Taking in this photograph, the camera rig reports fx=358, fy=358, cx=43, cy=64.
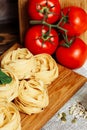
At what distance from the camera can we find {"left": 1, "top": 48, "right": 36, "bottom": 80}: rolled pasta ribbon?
113cm

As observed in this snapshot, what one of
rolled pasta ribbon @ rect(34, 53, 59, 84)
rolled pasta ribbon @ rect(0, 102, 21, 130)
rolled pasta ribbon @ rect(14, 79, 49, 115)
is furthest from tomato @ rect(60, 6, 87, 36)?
rolled pasta ribbon @ rect(0, 102, 21, 130)

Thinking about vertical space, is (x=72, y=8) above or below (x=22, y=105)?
above

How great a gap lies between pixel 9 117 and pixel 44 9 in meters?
0.44

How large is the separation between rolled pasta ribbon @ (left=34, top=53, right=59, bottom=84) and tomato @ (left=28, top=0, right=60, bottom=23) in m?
0.14

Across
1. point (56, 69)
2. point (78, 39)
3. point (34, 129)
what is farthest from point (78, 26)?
point (34, 129)

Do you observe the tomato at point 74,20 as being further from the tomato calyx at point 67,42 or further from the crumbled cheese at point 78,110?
the crumbled cheese at point 78,110

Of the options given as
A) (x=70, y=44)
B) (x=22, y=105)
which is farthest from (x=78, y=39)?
(x=22, y=105)

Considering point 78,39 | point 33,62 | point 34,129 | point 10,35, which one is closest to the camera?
point 34,129

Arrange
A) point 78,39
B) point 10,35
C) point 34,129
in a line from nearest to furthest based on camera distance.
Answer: point 34,129 < point 78,39 < point 10,35

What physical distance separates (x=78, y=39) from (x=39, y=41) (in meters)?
0.14

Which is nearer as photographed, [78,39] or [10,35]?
[78,39]

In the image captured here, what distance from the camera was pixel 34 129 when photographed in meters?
1.04

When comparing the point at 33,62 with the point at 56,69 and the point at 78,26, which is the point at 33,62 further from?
the point at 78,26

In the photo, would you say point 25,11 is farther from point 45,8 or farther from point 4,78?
point 4,78
